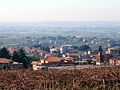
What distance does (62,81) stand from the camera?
49.0 feet

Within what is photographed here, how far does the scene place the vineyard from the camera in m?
13.8

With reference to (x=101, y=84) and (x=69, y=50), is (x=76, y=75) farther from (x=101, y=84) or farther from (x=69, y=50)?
(x=69, y=50)

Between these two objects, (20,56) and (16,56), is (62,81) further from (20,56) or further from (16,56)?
(16,56)

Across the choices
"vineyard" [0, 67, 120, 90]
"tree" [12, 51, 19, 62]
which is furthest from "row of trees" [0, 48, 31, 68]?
"vineyard" [0, 67, 120, 90]

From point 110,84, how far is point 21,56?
23079mm

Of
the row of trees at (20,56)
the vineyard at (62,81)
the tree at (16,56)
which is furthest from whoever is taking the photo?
the tree at (16,56)

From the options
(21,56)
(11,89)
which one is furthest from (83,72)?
(21,56)

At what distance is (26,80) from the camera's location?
572 inches

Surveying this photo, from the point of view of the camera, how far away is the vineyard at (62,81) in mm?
13758

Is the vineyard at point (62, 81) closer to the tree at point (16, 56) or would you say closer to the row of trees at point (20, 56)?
the row of trees at point (20, 56)

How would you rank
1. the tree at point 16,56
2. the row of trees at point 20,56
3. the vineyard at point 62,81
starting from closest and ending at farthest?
the vineyard at point 62,81
the row of trees at point 20,56
the tree at point 16,56

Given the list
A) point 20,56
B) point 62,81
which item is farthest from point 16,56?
point 62,81

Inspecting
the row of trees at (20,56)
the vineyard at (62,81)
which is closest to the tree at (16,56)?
the row of trees at (20,56)

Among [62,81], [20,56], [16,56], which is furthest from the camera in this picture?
[16,56]
